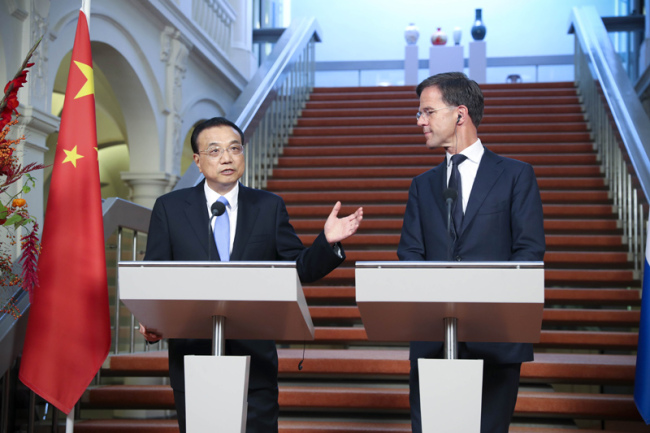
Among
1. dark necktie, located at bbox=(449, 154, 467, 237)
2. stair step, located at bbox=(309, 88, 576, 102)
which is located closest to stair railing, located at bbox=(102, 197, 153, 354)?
dark necktie, located at bbox=(449, 154, 467, 237)

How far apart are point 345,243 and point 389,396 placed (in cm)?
242

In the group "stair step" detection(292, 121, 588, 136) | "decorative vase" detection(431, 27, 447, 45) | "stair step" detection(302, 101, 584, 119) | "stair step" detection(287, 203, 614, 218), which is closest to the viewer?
"stair step" detection(287, 203, 614, 218)

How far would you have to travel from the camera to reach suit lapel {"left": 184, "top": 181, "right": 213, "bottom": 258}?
263 cm

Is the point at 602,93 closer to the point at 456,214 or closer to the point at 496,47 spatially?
the point at 456,214

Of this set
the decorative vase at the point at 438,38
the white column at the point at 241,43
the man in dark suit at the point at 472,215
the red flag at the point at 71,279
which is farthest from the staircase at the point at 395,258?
the decorative vase at the point at 438,38

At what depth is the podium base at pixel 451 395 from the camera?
6.67 feet

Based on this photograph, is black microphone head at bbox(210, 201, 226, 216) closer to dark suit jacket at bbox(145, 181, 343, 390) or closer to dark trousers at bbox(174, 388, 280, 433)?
dark suit jacket at bbox(145, 181, 343, 390)

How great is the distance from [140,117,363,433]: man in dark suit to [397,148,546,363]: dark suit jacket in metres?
0.38

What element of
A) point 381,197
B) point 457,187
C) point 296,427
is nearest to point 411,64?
point 381,197

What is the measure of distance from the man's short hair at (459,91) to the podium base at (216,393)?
1045mm

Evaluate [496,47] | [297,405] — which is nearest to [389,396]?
[297,405]

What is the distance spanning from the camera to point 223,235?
2613 mm

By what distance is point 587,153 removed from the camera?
7.94 meters

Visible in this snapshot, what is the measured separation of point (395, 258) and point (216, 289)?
13.2 feet
